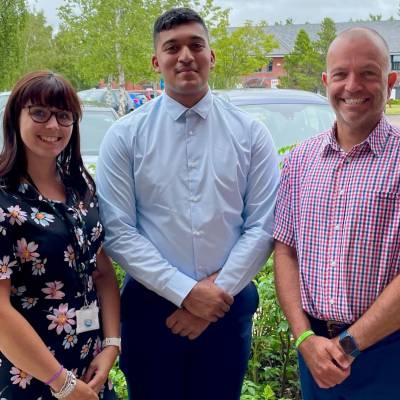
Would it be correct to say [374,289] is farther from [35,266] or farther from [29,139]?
[29,139]

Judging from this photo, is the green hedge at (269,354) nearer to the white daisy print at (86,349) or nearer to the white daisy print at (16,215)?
the white daisy print at (86,349)

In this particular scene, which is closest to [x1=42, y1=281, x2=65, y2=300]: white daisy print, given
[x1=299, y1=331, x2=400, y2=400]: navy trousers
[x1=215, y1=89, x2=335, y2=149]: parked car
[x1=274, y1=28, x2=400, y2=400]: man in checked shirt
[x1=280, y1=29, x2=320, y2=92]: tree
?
→ [x1=274, y1=28, x2=400, y2=400]: man in checked shirt

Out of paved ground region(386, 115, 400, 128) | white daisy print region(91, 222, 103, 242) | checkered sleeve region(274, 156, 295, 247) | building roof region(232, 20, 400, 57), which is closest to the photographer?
white daisy print region(91, 222, 103, 242)

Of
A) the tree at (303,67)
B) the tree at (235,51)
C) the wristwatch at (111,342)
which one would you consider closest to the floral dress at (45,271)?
the wristwatch at (111,342)

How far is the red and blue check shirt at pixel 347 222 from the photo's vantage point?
85.8 inches

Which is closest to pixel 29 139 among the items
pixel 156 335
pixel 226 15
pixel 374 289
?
pixel 156 335

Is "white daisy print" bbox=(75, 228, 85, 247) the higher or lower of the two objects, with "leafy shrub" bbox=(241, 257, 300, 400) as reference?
higher

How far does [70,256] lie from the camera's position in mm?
2178

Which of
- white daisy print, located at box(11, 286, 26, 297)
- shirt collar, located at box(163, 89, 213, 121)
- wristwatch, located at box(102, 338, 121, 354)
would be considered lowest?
wristwatch, located at box(102, 338, 121, 354)

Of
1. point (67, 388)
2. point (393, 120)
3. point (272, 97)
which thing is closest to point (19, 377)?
point (67, 388)

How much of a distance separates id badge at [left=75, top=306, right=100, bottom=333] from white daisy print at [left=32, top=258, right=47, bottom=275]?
247 mm

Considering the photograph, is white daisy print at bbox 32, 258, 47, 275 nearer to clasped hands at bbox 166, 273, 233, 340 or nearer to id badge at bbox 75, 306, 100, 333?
id badge at bbox 75, 306, 100, 333

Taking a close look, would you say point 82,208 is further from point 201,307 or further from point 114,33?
point 114,33

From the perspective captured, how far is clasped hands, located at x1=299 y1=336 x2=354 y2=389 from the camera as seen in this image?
223 centimetres
